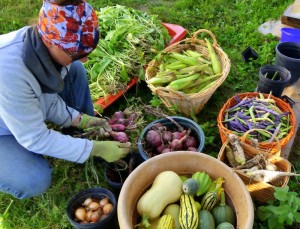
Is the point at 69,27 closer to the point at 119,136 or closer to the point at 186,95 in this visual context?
the point at 119,136

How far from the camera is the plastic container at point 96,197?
2297 millimetres

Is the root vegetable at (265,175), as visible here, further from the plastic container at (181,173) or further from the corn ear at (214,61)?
the corn ear at (214,61)

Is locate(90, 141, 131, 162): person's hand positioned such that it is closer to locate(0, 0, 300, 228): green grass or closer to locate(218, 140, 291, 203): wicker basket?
locate(0, 0, 300, 228): green grass

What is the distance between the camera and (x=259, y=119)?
286 centimetres

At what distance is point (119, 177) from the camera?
2795 millimetres

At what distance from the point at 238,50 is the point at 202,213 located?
9.68ft

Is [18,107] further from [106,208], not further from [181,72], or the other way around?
[181,72]

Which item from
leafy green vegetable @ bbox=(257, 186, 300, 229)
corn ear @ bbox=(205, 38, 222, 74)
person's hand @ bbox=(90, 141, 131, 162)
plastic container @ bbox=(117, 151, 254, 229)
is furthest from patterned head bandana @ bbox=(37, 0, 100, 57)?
corn ear @ bbox=(205, 38, 222, 74)

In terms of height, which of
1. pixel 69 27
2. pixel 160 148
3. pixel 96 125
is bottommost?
pixel 160 148

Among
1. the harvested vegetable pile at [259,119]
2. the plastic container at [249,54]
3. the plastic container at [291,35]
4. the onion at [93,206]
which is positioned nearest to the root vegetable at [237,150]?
the harvested vegetable pile at [259,119]

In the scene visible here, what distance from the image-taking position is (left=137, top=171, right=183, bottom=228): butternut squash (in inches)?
79.3

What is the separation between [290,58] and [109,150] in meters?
2.23

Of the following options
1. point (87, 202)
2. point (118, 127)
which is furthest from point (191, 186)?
point (118, 127)

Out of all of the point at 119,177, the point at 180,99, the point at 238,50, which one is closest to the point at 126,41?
the point at 180,99
